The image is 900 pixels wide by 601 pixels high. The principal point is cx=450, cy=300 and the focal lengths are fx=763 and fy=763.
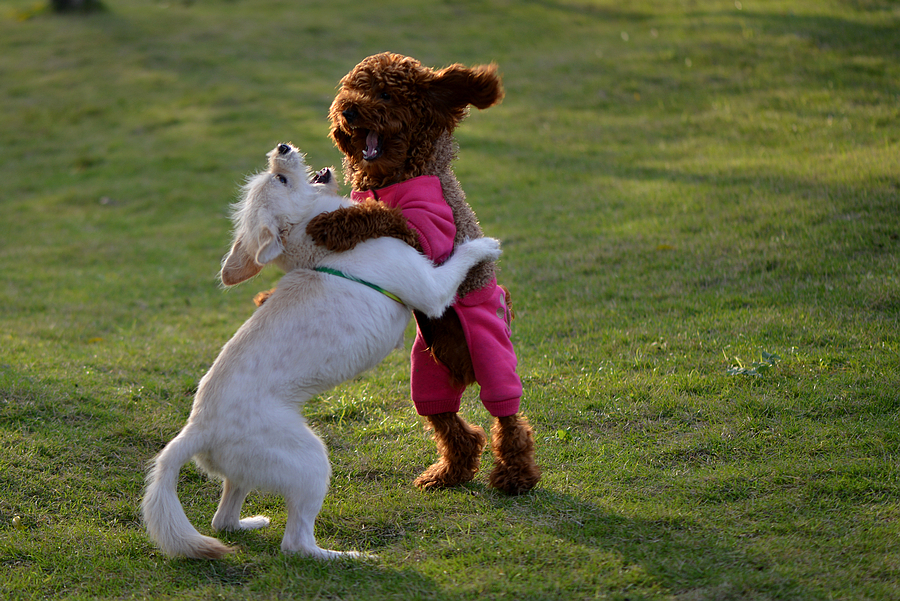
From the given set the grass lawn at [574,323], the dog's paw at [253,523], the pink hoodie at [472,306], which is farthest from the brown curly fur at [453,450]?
the dog's paw at [253,523]

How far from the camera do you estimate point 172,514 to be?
130 inches

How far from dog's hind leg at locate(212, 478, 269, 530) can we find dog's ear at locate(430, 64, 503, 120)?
217 centimetres

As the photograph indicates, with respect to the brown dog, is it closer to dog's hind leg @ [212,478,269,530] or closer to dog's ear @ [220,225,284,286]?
dog's ear @ [220,225,284,286]

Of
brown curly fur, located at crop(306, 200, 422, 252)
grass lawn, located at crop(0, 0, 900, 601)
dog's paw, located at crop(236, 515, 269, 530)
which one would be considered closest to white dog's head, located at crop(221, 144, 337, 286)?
brown curly fur, located at crop(306, 200, 422, 252)

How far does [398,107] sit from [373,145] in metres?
0.22

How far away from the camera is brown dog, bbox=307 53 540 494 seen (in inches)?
145

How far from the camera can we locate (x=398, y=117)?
3.73 metres

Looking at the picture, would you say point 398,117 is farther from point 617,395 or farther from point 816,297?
point 816,297

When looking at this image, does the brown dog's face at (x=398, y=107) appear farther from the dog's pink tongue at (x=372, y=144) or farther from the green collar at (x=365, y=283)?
the green collar at (x=365, y=283)

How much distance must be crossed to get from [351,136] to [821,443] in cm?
301

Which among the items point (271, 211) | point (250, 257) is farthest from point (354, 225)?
point (250, 257)

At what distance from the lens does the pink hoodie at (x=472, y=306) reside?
12.2 ft

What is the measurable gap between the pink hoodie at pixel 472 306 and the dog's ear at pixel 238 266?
2.04ft

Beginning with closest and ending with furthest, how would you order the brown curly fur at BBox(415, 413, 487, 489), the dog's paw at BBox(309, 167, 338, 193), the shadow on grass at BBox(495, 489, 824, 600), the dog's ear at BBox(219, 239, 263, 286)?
the shadow on grass at BBox(495, 489, 824, 600), the dog's ear at BBox(219, 239, 263, 286), the dog's paw at BBox(309, 167, 338, 193), the brown curly fur at BBox(415, 413, 487, 489)
